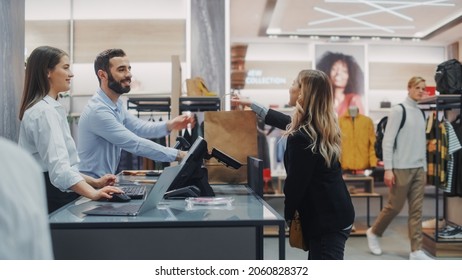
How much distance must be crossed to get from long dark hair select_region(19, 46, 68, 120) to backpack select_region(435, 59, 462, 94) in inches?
110

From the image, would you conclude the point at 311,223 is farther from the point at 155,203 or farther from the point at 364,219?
the point at 364,219

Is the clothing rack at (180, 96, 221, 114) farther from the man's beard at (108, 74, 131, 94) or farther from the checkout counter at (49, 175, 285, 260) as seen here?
the checkout counter at (49, 175, 285, 260)

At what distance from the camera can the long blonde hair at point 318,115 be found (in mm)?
1627

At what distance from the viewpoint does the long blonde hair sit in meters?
1.63

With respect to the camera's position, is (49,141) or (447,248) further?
(447,248)

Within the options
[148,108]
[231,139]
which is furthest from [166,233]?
[148,108]

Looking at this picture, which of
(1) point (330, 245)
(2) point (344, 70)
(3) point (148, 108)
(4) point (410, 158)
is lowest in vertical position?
(1) point (330, 245)

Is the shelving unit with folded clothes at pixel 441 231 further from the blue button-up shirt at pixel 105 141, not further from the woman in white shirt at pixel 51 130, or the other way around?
the woman in white shirt at pixel 51 130

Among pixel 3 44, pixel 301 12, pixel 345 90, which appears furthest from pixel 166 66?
pixel 345 90

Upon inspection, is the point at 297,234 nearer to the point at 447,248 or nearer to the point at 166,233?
the point at 166,233

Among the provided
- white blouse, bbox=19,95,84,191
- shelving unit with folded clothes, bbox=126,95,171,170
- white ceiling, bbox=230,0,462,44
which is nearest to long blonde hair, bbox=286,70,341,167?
white blouse, bbox=19,95,84,191

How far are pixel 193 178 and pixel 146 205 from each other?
0.39m

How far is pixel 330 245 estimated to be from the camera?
1641 millimetres

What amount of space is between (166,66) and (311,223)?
246cm
